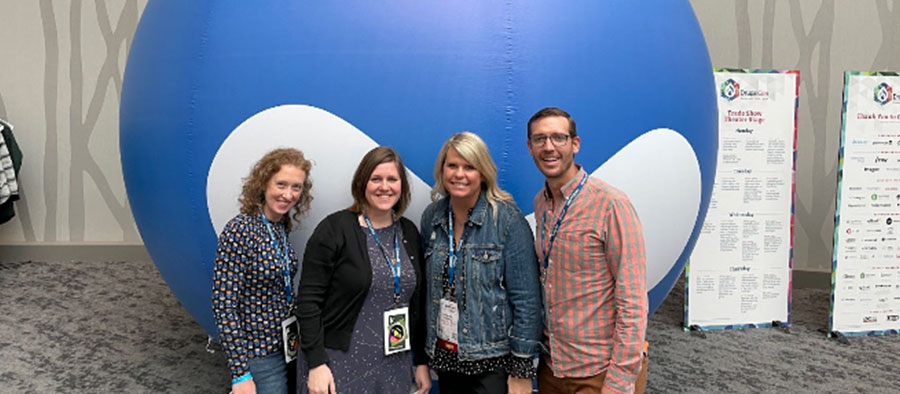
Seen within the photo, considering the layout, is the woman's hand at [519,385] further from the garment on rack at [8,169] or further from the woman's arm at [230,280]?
the garment on rack at [8,169]

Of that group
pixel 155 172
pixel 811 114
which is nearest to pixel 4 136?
pixel 155 172

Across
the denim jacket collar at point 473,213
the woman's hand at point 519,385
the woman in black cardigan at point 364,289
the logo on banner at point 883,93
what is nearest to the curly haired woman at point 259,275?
the woman in black cardigan at point 364,289

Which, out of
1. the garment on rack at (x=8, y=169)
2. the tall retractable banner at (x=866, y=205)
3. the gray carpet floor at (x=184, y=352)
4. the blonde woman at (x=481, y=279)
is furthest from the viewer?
the garment on rack at (x=8, y=169)

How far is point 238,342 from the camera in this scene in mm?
1542

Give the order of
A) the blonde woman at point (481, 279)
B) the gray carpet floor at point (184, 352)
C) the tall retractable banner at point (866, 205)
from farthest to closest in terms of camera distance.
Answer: the tall retractable banner at point (866, 205) → the gray carpet floor at point (184, 352) → the blonde woman at point (481, 279)

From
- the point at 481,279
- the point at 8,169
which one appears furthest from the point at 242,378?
the point at 8,169

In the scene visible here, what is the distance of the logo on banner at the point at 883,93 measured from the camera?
3.00 meters

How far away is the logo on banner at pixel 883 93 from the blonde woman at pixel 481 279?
2.41m

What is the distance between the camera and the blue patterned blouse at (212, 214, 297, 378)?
151 cm

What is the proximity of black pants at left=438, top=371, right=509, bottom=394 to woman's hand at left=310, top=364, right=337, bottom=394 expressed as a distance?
26 centimetres

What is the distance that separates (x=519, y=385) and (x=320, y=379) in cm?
45

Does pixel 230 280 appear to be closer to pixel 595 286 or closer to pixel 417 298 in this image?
pixel 417 298

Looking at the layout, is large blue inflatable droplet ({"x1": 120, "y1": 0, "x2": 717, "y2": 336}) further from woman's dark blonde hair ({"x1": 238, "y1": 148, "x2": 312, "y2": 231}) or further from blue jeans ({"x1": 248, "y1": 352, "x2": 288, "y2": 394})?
blue jeans ({"x1": 248, "y1": 352, "x2": 288, "y2": 394})

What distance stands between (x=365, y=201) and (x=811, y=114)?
3.42 meters
